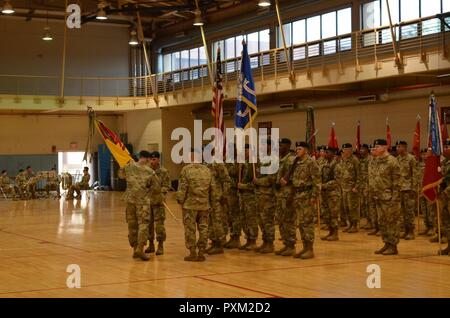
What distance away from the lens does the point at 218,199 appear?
37.4 ft

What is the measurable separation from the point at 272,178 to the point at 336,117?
1508cm

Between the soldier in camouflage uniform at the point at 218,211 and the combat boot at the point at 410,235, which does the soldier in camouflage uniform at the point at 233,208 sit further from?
the combat boot at the point at 410,235

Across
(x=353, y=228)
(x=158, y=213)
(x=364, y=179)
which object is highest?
(x=364, y=179)

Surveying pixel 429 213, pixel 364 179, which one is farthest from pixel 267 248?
pixel 364 179

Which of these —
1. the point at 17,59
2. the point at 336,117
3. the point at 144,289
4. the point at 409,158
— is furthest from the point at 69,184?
the point at 144,289

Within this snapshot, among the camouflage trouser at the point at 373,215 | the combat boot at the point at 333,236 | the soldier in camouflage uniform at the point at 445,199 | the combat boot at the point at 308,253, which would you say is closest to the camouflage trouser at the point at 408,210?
the camouflage trouser at the point at 373,215

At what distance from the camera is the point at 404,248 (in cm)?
1242

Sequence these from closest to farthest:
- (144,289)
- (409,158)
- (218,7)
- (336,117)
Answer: (144,289) < (409,158) < (336,117) < (218,7)

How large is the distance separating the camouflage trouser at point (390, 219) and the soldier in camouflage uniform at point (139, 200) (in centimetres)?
370

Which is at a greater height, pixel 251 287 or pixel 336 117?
pixel 336 117

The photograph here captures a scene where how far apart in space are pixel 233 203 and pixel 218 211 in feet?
2.80

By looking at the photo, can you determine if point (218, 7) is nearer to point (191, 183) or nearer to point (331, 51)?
point (331, 51)

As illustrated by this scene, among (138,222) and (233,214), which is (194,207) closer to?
(138,222)
